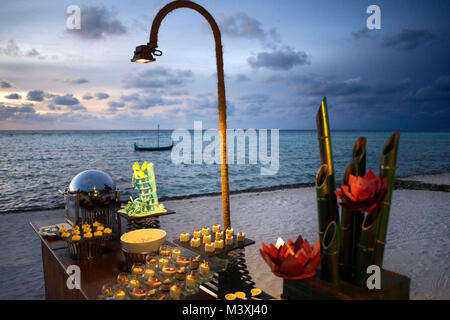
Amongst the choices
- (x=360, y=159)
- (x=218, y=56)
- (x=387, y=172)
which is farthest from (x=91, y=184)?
(x=387, y=172)

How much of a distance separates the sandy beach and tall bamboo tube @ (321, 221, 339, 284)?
301 centimetres

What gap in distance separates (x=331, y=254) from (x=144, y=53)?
213cm

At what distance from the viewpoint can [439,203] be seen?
34.4 ft

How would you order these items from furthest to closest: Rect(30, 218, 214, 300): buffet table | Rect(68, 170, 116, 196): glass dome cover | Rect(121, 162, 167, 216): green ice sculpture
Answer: Rect(121, 162, 167, 216): green ice sculpture
Rect(68, 170, 116, 196): glass dome cover
Rect(30, 218, 214, 300): buffet table

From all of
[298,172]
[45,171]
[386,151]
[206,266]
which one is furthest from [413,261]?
[45,171]

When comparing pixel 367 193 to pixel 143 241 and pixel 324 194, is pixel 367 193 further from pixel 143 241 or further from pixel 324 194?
pixel 143 241

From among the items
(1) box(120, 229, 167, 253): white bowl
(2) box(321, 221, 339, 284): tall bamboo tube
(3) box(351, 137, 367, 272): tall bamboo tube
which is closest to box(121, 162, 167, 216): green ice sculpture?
(1) box(120, 229, 167, 253): white bowl

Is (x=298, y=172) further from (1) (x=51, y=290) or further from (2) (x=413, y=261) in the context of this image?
(1) (x=51, y=290)

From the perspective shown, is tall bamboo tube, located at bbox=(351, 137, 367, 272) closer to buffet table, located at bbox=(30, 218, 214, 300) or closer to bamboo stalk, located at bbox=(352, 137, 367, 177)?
bamboo stalk, located at bbox=(352, 137, 367, 177)

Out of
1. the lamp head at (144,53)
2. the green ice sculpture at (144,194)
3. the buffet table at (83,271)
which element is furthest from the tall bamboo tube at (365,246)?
the green ice sculpture at (144,194)

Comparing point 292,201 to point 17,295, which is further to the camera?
point 292,201

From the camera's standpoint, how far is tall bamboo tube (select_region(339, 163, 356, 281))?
5.08 ft

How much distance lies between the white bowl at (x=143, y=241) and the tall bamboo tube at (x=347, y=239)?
1618mm
